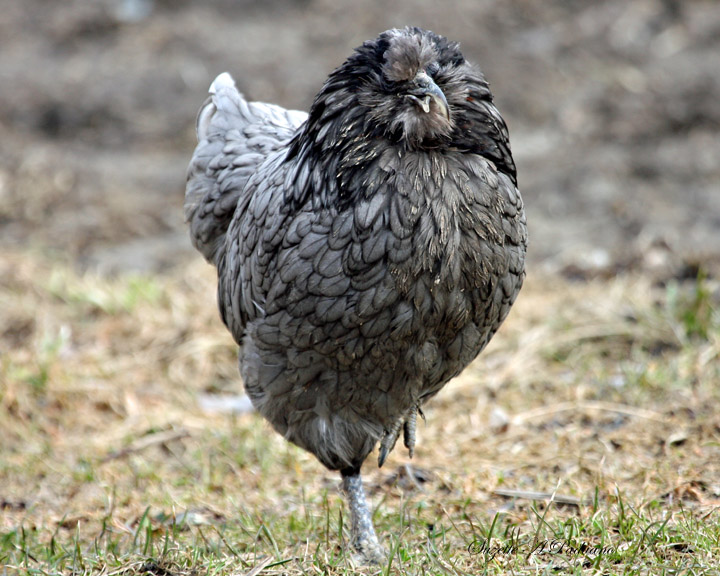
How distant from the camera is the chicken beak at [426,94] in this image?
2863 mm

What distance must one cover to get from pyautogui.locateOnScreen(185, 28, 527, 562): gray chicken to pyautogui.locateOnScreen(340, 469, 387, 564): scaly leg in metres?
0.02

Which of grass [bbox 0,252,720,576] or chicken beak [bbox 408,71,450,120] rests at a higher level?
chicken beak [bbox 408,71,450,120]

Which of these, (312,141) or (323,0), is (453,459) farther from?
(323,0)

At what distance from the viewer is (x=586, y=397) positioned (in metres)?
5.13

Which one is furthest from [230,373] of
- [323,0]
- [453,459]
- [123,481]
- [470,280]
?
[323,0]

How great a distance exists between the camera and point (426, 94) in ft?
9.41

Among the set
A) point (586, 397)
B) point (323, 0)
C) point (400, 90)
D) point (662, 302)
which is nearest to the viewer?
point (400, 90)

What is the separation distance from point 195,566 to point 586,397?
8.86 ft

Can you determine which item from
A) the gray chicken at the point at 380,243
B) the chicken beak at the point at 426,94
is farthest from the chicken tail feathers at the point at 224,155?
the chicken beak at the point at 426,94

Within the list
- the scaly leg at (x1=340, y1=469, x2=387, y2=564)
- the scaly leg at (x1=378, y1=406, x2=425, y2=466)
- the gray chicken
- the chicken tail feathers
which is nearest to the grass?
the scaly leg at (x1=340, y1=469, x2=387, y2=564)

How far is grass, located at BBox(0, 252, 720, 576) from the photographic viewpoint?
3295 mm

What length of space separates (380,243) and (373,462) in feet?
6.97

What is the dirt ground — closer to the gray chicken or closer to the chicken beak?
the gray chicken

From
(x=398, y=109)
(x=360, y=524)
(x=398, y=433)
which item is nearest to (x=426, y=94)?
(x=398, y=109)
